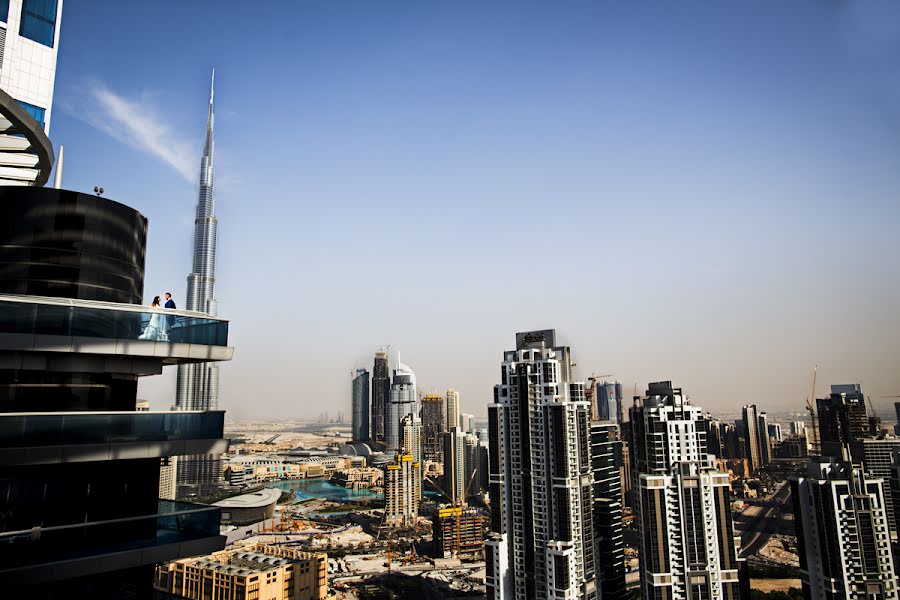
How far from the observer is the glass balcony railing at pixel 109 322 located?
4.47 metres

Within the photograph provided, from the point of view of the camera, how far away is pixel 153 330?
200 inches

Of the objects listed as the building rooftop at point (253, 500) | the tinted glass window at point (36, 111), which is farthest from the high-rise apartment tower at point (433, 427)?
the tinted glass window at point (36, 111)

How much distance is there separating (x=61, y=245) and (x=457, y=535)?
128ft

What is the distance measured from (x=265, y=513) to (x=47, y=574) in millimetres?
51766

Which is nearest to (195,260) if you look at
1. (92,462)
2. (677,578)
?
(677,578)

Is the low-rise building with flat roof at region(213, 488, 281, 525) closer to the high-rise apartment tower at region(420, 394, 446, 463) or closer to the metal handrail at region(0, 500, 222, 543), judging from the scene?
the high-rise apartment tower at region(420, 394, 446, 463)

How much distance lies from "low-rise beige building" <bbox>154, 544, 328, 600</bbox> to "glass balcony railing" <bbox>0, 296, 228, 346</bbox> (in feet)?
70.7

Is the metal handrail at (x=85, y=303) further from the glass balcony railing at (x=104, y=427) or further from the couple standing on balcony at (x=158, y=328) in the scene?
the glass balcony railing at (x=104, y=427)

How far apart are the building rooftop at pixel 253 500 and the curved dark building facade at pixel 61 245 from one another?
49558 mm

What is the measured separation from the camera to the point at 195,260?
8450 centimetres

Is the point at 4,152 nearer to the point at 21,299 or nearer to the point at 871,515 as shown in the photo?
the point at 21,299

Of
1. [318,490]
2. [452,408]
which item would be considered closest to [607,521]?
[318,490]

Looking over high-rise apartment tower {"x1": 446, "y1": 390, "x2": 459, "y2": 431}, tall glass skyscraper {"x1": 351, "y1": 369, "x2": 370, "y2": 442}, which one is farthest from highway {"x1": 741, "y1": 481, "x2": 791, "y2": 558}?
tall glass skyscraper {"x1": 351, "y1": 369, "x2": 370, "y2": 442}

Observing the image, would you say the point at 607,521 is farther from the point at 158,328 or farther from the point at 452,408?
the point at 452,408
